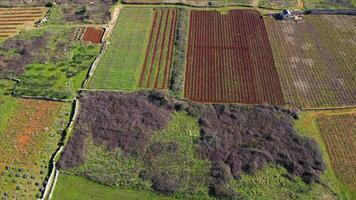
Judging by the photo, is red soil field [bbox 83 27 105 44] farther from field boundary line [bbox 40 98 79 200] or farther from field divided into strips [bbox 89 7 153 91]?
field boundary line [bbox 40 98 79 200]

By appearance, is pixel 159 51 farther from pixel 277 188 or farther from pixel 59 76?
pixel 277 188

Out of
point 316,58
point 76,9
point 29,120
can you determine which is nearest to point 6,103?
point 29,120

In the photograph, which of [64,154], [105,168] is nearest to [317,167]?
[105,168]

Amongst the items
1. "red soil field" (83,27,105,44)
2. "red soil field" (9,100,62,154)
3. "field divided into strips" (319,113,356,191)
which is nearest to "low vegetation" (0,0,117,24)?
"red soil field" (83,27,105,44)

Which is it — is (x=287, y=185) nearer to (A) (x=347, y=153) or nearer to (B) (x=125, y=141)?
(A) (x=347, y=153)

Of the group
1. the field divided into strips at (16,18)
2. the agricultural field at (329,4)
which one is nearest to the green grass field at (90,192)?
the field divided into strips at (16,18)
